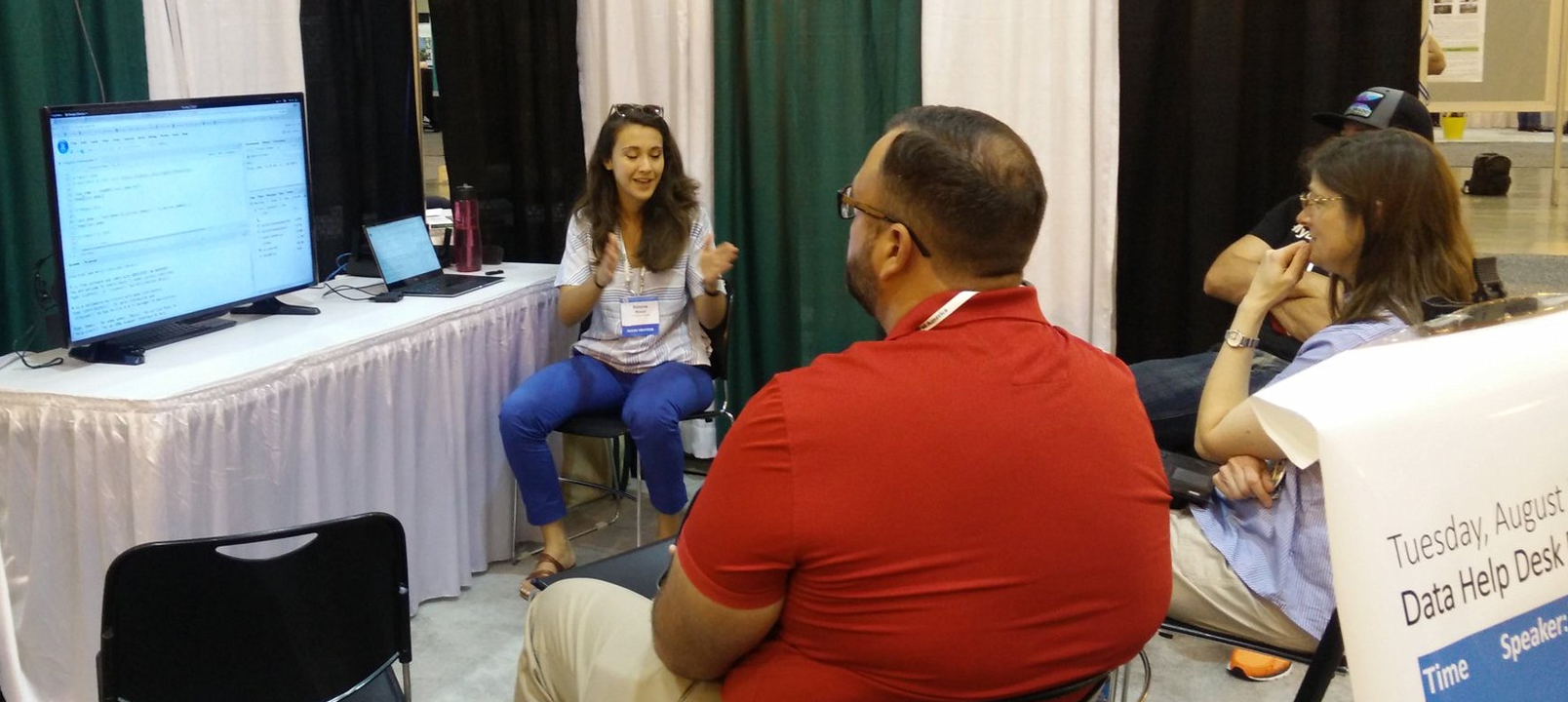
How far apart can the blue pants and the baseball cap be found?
166 centimetres

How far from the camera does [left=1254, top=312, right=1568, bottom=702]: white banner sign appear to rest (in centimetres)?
88

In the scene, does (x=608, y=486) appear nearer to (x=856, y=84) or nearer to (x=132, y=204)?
(x=856, y=84)

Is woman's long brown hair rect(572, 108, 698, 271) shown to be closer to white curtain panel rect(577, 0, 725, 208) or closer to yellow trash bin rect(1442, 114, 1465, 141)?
white curtain panel rect(577, 0, 725, 208)

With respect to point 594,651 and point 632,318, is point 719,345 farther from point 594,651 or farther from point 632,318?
point 594,651

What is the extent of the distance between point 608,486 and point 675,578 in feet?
8.37

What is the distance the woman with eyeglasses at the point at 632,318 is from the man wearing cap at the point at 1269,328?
1.07 meters

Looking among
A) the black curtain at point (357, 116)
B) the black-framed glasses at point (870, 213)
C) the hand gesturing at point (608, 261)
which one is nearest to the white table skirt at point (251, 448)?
the hand gesturing at point (608, 261)

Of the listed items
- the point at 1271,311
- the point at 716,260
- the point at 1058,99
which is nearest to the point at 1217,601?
the point at 1271,311

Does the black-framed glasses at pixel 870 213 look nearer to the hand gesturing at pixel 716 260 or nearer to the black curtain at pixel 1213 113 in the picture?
the hand gesturing at pixel 716 260

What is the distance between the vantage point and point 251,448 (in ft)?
8.53

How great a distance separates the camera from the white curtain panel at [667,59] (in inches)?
154

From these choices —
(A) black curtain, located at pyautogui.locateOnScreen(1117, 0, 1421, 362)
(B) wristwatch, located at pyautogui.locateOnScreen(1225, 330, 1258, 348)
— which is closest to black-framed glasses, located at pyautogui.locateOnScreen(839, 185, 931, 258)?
(B) wristwatch, located at pyautogui.locateOnScreen(1225, 330, 1258, 348)

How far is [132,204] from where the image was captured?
8.75ft

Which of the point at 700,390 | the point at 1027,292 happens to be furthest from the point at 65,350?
the point at 1027,292
